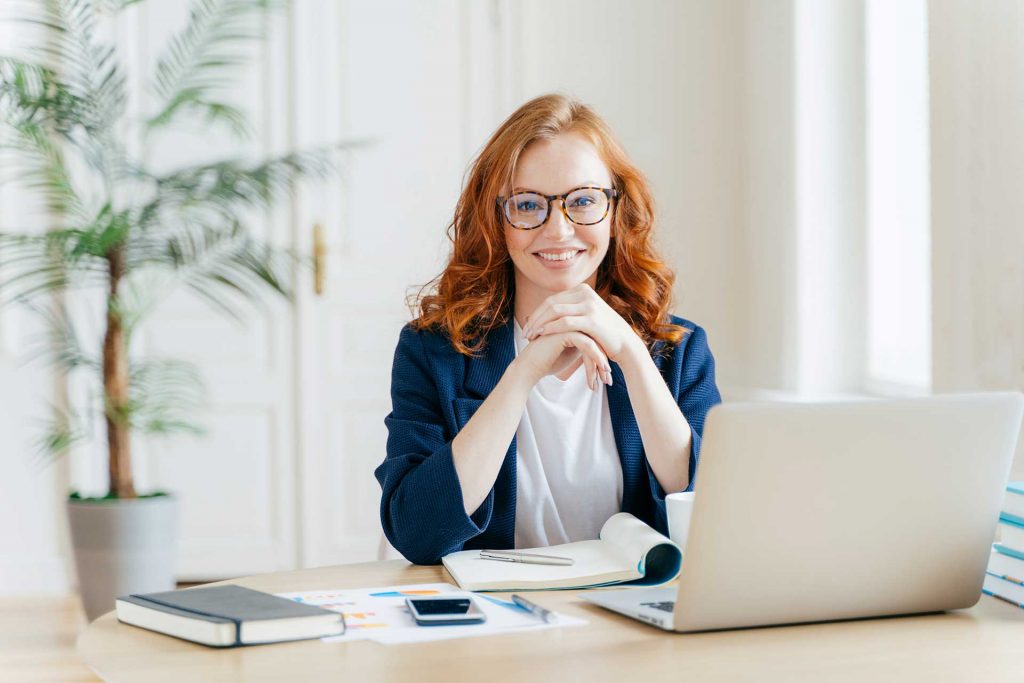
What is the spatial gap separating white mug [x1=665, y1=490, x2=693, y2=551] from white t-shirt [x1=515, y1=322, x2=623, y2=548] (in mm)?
362

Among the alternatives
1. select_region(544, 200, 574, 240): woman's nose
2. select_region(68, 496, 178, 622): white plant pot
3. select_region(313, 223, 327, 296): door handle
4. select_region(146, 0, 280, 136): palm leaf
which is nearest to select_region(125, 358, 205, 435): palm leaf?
select_region(68, 496, 178, 622): white plant pot

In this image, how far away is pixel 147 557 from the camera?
3.29m

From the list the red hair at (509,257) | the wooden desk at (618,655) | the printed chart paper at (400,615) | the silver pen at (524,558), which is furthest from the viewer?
the red hair at (509,257)

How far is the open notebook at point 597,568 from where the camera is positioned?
1.26 meters

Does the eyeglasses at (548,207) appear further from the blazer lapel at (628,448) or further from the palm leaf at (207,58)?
the palm leaf at (207,58)

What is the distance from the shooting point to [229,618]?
1.05 m

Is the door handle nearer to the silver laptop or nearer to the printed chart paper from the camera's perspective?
the printed chart paper

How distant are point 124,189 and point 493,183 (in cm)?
251

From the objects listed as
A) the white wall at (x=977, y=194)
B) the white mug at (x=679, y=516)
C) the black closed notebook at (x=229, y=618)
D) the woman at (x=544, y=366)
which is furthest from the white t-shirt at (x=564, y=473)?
the white wall at (x=977, y=194)

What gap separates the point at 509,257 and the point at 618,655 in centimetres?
93

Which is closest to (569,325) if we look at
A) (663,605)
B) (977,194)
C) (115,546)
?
(663,605)

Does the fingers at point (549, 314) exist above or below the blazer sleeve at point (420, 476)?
above

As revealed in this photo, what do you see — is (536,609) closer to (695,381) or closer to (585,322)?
(585,322)

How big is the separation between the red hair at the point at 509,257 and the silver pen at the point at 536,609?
0.61 metres
